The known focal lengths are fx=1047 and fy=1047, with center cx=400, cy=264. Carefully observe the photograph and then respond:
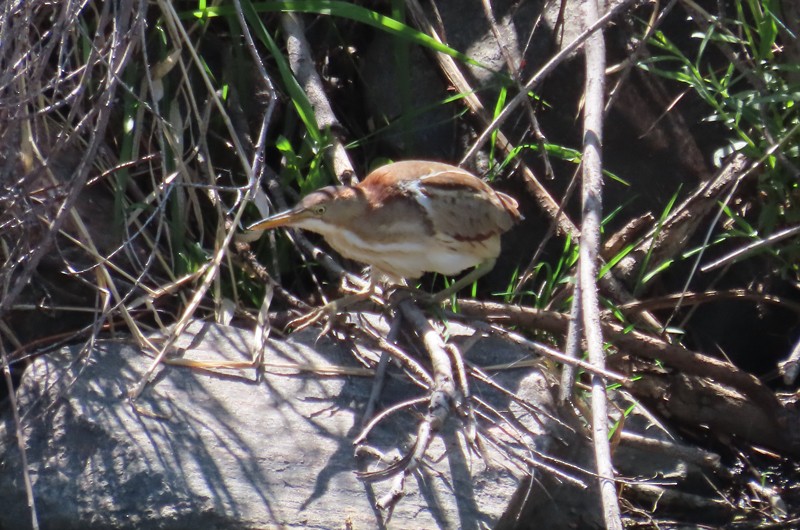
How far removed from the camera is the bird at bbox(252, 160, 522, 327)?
3887 millimetres

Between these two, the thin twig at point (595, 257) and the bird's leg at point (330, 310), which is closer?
the thin twig at point (595, 257)

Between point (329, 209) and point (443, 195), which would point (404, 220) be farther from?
point (329, 209)

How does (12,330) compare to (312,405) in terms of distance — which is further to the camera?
(12,330)

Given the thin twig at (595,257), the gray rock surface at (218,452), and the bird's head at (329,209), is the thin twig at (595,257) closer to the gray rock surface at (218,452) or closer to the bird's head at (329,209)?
the gray rock surface at (218,452)

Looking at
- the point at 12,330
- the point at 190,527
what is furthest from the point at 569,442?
the point at 12,330

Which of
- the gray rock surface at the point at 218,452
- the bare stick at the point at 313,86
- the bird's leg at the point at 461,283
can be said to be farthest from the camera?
the bare stick at the point at 313,86

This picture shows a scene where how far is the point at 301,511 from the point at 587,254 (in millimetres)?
1210

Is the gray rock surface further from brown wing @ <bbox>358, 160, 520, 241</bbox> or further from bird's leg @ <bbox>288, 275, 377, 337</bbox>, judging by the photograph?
brown wing @ <bbox>358, 160, 520, 241</bbox>

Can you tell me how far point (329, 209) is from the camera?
3.87 metres

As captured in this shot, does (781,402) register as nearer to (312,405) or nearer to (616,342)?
(616,342)

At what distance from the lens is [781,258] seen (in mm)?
4285

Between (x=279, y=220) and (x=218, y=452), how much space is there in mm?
870

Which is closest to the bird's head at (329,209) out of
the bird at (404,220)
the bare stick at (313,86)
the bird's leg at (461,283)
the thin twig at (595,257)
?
the bird at (404,220)

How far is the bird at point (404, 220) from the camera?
12.8 feet
